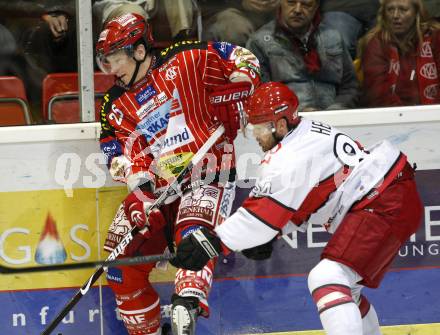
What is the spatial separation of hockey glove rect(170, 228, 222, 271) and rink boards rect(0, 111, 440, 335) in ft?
2.32

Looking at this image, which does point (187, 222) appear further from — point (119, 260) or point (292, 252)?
point (292, 252)

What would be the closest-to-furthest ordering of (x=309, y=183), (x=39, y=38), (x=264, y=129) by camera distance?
(x=309, y=183), (x=264, y=129), (x=39, y=38)

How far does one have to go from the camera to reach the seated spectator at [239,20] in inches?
183

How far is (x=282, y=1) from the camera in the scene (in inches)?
185

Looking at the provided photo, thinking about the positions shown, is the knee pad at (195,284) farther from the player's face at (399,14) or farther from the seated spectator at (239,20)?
the player's face at (399,14)

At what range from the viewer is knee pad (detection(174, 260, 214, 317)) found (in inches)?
166

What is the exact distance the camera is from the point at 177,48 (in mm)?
4516

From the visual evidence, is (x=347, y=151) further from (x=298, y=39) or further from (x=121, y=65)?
(x=121, y=65)

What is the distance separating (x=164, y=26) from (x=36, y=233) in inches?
40.5

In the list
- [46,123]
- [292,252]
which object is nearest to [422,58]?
[292,252]

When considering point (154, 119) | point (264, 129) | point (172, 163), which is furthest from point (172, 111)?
point (264, 129)

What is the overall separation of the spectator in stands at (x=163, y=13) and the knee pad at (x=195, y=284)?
1.02 meters

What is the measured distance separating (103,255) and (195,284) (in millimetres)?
620

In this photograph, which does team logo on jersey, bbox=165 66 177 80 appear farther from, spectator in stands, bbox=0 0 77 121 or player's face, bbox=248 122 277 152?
player's face, bbox=248 122 277 152
